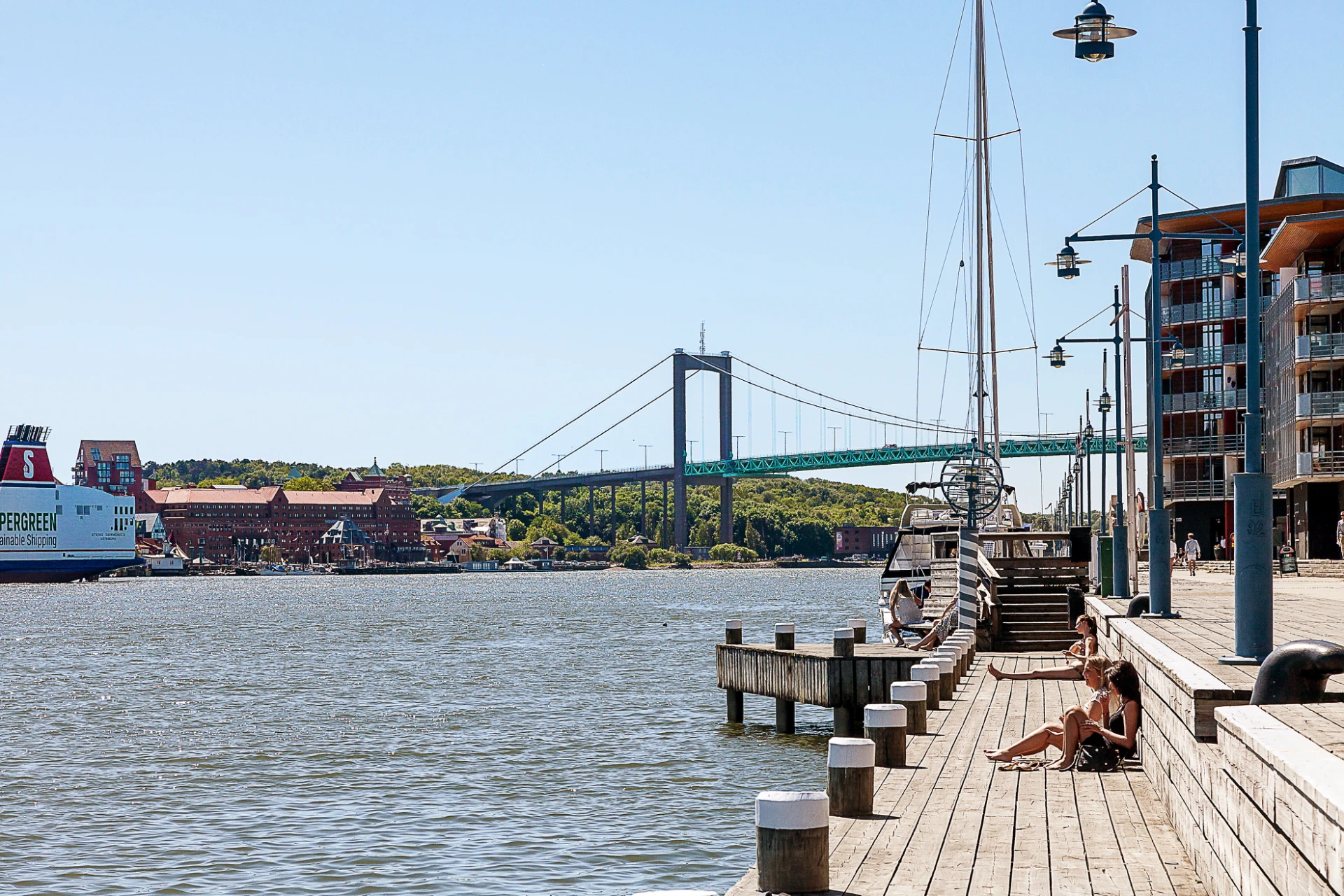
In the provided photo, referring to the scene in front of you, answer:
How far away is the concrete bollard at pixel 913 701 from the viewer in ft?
45.2

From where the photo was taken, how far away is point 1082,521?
68.0 meters

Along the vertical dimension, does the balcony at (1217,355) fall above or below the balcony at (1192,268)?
below

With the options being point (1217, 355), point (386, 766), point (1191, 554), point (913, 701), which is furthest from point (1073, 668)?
point (1217, 355)

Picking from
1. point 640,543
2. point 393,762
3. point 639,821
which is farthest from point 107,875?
point 640,543

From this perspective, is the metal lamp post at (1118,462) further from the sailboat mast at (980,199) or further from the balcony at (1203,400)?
the balcony at (1203,400)

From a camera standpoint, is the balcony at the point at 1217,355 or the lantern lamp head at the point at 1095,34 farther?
the balcony at the point at 1217,355

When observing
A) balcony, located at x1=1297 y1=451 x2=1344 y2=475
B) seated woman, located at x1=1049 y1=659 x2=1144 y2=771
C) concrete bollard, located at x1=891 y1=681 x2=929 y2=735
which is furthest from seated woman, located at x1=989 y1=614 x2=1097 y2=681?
balcony, located at x1=1297 y1=451 x2=1344 y2=475

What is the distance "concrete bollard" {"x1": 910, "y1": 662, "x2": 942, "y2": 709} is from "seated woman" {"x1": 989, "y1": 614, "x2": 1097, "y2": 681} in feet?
6.31

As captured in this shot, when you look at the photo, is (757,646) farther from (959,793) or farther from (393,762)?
(959,793)

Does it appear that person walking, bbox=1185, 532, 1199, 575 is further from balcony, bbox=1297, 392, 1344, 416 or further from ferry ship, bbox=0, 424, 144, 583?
ferry ship, bbox=0, 424, 144, 583

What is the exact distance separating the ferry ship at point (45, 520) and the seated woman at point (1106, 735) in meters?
131

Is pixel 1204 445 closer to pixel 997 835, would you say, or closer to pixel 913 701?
pixel 913 701

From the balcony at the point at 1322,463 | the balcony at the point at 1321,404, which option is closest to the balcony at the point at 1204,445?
the balcony at the point at 1321,404

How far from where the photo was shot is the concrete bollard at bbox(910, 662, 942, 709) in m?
16.0
